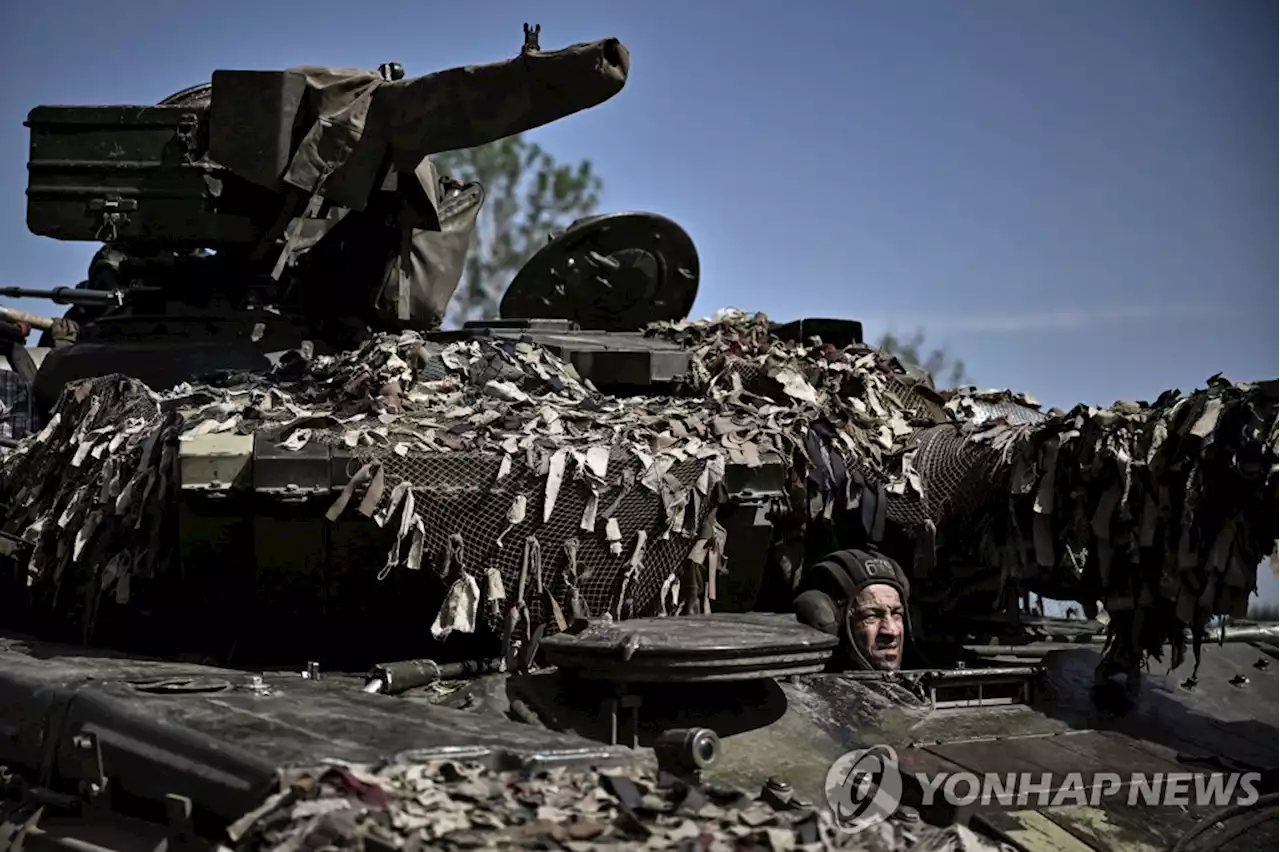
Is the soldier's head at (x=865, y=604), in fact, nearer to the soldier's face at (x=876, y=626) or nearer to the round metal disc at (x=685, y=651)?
the soldier's face at (x=876, y=626)

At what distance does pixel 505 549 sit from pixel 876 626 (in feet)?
5.17

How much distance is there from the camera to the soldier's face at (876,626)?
258 inches

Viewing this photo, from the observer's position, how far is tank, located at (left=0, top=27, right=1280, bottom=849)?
4.60m

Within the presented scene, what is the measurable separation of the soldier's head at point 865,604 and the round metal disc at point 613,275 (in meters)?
3.93

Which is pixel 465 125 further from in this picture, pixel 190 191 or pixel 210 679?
pixel 210 679

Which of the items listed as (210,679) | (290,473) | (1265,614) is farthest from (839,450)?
(1265,614)

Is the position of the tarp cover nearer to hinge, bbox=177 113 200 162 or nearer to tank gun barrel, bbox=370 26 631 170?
tank gun barrel, bbox=370 26 631 170

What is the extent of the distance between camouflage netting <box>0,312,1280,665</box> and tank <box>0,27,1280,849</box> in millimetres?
18

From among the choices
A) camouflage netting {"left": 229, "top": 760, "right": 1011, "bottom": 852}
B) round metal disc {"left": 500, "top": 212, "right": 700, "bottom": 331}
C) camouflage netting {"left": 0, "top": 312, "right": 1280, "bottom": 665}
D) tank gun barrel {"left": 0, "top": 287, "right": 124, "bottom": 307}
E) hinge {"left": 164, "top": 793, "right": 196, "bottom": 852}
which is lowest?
hinge {"left": 164, "top": 793, "right": 196, "bottom": 852}

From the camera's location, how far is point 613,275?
1024 centimetres

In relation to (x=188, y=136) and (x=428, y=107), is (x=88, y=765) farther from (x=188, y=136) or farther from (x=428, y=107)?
(x=188, y=136)

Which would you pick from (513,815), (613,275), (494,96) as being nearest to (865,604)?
(494,96)

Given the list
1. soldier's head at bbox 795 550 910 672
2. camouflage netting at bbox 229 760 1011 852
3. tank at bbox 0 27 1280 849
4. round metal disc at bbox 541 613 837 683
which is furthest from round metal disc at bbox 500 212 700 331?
camouflage netting at bbox 229 760 1011 852

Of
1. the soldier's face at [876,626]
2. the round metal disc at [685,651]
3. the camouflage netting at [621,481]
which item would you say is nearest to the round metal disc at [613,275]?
the camouflage netting at [621,481]
